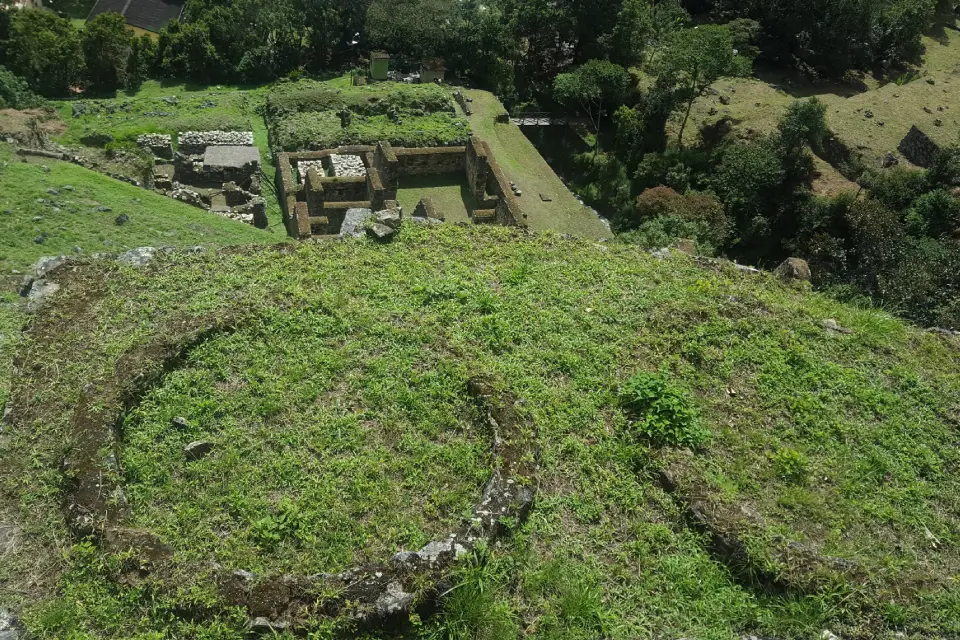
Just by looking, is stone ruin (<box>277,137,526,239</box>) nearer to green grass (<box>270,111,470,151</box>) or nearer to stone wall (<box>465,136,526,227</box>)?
stone wall (<box>465,136,526,227</box>)

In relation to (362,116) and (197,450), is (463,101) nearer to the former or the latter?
(362,116)

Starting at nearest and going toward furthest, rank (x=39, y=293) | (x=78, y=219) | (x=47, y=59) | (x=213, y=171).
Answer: (x=39, y=293) < (x=78, y=219) < (x=213, y=171) < (x=47, y=59)

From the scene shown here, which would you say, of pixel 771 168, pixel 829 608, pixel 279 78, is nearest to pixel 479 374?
pixel 829 608

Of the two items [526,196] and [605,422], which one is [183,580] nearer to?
[605,422]

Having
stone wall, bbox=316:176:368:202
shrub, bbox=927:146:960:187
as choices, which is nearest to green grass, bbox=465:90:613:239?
stone wall, bbox=316:176:368:202

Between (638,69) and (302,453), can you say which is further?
(638,69)

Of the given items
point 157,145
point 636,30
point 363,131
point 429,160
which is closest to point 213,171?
point 157,145

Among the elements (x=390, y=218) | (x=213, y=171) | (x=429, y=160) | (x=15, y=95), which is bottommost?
(x=213, y=171)

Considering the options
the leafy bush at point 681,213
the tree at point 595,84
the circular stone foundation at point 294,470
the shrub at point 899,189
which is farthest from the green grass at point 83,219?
the shrub at point 899,189

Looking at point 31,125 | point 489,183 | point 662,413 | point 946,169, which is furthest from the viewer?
point 946,169
